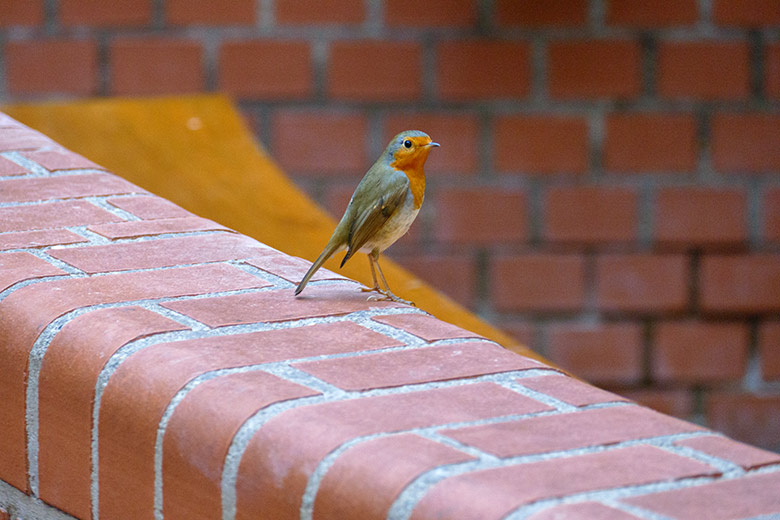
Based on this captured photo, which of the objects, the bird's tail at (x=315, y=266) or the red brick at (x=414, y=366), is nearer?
the red brick at (x=414, y=366)

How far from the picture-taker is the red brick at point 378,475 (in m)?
0.61

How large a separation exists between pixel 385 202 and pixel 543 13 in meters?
1.00

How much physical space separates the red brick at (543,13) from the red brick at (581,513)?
69.0 inches

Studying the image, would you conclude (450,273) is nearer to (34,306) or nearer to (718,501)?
(34,306)

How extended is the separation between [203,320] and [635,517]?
0.45 metres

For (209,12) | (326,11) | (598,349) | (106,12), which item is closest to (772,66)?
(598,349)

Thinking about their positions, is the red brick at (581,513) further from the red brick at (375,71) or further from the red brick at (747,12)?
the red brick at (747,12)

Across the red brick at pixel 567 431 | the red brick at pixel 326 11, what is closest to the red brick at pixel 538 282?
the red brick at pixel 326 11

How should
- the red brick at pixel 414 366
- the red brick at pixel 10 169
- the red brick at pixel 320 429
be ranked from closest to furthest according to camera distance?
the red brick at pixel 320 429 → the red brick at pixel 414 366 → the red brick at pixel 10 169

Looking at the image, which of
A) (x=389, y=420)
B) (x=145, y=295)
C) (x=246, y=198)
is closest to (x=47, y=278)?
(x=145, y=295)

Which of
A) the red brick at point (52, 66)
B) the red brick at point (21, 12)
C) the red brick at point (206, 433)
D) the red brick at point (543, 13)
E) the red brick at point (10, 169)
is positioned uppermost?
the red brick at point (543, 13)

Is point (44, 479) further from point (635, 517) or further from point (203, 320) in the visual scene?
point (635, 517)

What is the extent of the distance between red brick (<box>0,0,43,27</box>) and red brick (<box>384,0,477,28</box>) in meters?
0.74

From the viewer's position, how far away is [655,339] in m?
2.29
